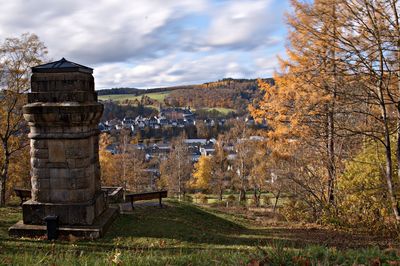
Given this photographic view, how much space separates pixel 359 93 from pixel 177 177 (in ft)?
108

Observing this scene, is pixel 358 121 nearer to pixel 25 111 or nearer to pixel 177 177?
pixel 25 111

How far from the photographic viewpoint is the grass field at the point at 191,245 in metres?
4.77

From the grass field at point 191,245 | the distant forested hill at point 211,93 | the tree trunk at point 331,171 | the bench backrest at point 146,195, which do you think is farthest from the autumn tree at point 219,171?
the distant forested hill at point 211,93

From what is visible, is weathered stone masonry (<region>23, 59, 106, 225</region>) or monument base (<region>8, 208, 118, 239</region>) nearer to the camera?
monument base (<region>8, 208, 118, 239</region>)

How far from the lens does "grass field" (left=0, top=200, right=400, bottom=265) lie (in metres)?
4.77

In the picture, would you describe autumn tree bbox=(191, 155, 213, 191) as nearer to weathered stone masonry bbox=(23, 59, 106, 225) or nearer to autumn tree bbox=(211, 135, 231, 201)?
autumn tree bbox=(211, 135, 231, 201)

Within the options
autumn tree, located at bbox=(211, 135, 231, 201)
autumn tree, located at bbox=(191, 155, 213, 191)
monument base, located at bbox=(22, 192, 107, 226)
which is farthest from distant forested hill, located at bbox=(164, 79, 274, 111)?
monument base, located at bbox=(22, 192, 107, 226)

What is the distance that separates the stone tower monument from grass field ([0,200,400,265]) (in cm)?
77

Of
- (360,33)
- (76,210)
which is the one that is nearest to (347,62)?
(360,33)

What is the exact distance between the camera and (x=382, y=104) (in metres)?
8.94

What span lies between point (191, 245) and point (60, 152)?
4.02 metres

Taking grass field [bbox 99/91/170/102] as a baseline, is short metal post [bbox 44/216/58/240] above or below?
below

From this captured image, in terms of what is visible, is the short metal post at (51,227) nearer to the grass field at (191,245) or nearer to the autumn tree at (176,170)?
the grass field at (191,245)

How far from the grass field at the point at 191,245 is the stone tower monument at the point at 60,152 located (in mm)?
771
